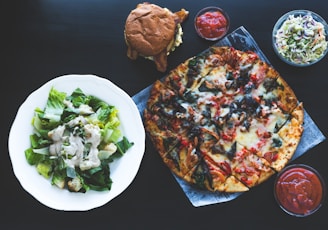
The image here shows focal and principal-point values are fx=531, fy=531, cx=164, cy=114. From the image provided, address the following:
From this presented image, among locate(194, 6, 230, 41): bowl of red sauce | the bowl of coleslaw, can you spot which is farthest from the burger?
the bowl of coleslaw

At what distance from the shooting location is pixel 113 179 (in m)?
4.71

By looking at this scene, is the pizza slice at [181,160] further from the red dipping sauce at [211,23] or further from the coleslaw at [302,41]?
the coleslaw at [302,41]

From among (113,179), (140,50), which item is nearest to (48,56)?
(140,50)

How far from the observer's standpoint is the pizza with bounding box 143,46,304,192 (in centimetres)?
505

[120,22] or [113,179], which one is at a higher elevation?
[120,22]

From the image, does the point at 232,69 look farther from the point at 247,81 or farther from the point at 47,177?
the point at 47,177

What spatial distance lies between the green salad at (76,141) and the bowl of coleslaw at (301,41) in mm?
1720

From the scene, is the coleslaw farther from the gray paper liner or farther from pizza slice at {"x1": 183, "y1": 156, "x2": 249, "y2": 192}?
pizza slice at {"x1": 183, "y1": 156, "x2": 249, "y2": 192}

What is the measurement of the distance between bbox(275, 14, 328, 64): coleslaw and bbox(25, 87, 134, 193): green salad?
5.72ft

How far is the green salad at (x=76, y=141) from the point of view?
4.54 m

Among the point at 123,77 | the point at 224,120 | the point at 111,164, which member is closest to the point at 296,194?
the point at 224,120

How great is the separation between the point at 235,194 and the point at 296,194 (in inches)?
22.5

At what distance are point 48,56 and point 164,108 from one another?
1271 mm

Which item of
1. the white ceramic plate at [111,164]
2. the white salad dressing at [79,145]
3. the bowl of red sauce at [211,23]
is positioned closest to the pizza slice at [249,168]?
the white ceramic plate at [111,164]
